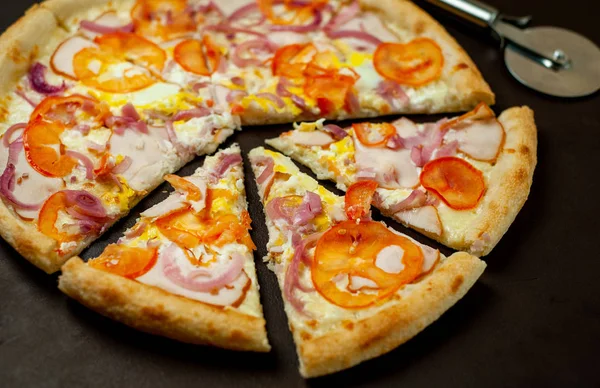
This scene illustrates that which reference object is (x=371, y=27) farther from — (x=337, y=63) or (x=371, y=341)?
(x=371, y=341)

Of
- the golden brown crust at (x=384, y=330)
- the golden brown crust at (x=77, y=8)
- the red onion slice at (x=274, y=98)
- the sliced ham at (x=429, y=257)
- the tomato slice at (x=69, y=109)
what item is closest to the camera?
the golden brown crust at (x=384, y=330)

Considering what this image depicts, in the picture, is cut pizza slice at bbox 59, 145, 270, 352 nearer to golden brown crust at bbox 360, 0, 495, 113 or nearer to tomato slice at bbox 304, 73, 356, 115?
tomato slice at bbox 304, 73, 356, 115

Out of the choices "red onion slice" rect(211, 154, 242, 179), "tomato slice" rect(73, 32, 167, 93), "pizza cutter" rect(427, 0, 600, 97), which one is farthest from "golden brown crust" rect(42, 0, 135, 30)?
"pizza cutter" rect(427, 0, 600, 97)

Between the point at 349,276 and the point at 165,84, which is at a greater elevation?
the point at 165,84

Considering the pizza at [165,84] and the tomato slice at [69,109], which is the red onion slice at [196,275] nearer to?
the pizza at [165,84]

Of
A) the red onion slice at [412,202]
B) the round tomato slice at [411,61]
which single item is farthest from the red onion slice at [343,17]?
the red onion slice at [412,202]

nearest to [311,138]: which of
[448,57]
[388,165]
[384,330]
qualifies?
[388,165]
